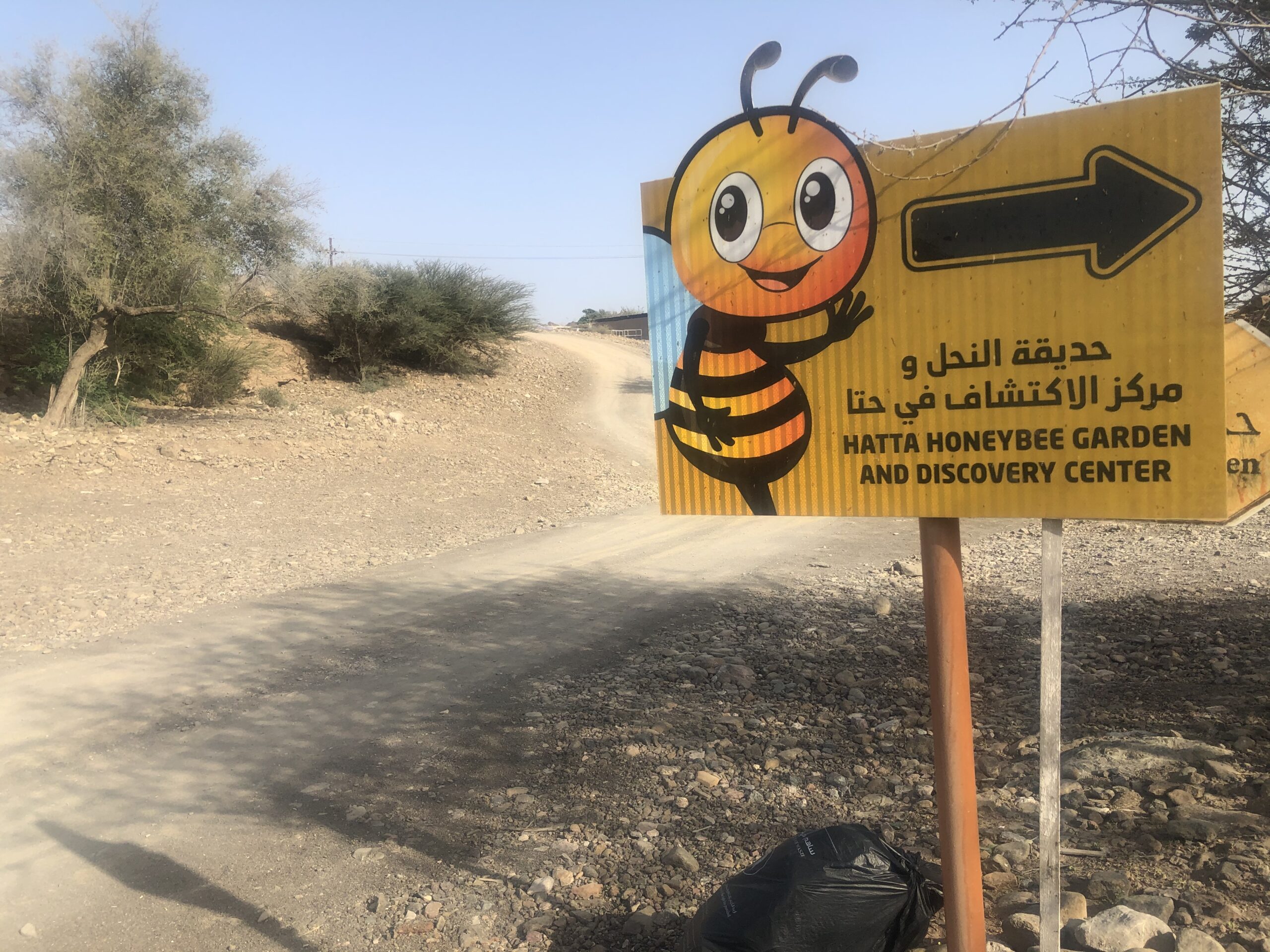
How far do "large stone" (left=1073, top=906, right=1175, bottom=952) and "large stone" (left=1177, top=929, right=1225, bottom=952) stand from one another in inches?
1.6

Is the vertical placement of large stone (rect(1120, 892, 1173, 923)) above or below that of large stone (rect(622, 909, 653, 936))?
above

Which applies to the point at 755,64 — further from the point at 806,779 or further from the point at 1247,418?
the point at 806,779

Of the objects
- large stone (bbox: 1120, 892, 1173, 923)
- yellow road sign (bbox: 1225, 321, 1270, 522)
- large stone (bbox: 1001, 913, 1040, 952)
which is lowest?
large stone (bbox: 1001, 913, 1040, 952)

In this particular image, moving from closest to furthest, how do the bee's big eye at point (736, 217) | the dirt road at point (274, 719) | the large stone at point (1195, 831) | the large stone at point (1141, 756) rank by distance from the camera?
1. the bee's big eye at point (736, 217)
2. the large stone at point (1195, 831)
3. the dirt road at point (274, 719)
4. the large stone at point (1141, 756)

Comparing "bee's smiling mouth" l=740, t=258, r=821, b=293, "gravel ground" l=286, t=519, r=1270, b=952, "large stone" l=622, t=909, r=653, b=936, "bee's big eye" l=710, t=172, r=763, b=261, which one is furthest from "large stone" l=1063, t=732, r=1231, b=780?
"bee's big eye" l=710, t=172, r=763, b=261

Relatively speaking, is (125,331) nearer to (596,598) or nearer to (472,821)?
(596,598)

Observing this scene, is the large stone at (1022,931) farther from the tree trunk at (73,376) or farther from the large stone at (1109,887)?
the tree trunk at (73,376)

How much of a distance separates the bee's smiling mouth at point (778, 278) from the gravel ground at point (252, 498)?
6757 mm

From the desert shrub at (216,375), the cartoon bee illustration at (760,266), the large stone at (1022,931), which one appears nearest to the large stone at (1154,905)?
the large stone at (1022,931)

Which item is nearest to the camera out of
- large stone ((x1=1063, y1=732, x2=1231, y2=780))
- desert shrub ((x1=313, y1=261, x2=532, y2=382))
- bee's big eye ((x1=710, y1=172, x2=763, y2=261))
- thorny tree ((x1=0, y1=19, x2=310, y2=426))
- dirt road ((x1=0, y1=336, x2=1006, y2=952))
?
bee's big eye ((x1=710, y1=172, x2=763, y2=261))

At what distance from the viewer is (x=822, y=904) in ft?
8.31

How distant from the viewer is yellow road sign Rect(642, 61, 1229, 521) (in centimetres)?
204

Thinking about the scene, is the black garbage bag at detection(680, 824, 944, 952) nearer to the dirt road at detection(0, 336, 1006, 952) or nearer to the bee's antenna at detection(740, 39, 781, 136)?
the dirt road at detection(0, 336, 1006, 952)

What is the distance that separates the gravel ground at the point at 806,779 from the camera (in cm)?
317
